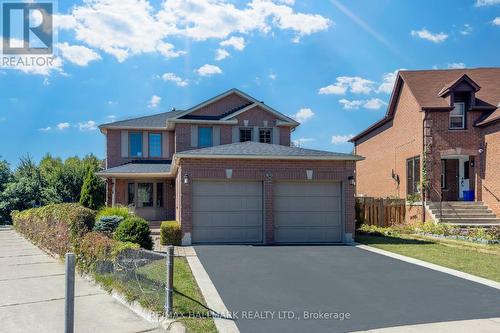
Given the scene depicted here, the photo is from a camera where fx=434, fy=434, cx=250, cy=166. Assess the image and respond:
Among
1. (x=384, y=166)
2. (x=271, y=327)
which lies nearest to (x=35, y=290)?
(x=271, y=327)

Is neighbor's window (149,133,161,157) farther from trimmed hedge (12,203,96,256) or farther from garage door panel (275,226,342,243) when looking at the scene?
garage door panel (275,226,342,243)

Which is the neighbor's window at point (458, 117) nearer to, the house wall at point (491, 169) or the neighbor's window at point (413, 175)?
the house wall at point (491, 169)

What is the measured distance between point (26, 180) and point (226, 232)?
97.7ft

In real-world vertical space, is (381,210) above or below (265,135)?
below

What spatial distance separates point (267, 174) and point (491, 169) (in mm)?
11997

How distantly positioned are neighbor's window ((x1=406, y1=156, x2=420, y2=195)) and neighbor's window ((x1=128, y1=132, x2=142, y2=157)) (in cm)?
1618

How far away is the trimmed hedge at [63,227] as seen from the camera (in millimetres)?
11945

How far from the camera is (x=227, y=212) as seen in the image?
626 inches

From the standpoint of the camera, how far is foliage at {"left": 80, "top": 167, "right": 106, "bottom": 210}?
27.2m

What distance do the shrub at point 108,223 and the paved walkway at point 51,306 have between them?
1887 mm

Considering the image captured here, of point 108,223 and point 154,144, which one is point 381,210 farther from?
point 154,144

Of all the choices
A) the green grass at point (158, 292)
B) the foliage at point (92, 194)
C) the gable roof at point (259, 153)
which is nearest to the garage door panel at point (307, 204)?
the gable roof at point (259, 153)

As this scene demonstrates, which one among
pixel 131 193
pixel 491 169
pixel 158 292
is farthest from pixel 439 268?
pixel 131 193

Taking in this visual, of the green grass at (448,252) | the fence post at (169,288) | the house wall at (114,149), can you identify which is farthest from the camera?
the house wall at (114,149)
